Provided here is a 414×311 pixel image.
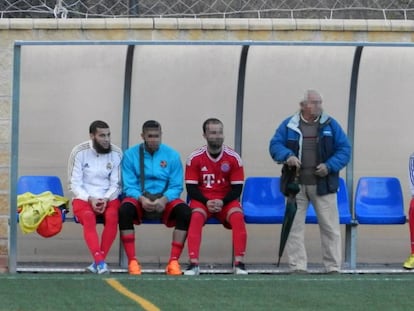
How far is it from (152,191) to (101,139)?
26.9 inches

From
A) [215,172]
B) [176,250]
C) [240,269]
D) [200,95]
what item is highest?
[200,95]

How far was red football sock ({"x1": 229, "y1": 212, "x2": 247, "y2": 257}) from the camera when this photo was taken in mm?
10508

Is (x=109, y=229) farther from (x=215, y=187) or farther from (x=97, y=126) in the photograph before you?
(x=215, y=187)

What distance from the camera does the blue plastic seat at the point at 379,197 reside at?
1132 centimetres

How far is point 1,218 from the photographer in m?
11.5

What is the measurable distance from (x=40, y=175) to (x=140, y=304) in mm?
4116

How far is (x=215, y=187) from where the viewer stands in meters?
10.8

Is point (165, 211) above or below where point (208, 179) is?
below

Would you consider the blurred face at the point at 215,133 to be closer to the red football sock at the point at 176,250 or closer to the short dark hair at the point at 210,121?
the short dark hair at the point at 210,121

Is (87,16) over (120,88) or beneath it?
over

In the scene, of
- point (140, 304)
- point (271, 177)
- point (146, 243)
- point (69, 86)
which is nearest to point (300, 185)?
point (271, 177)

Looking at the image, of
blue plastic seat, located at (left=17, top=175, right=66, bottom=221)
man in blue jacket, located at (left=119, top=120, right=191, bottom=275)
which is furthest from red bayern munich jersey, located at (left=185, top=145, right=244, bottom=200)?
blue plastic seat, located at (left=17, top=175, right=66, bottom=221)

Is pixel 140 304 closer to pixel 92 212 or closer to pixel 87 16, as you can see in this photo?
pixel 92 212

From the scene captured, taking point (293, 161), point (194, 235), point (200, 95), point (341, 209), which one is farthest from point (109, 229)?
point (341, 209)
